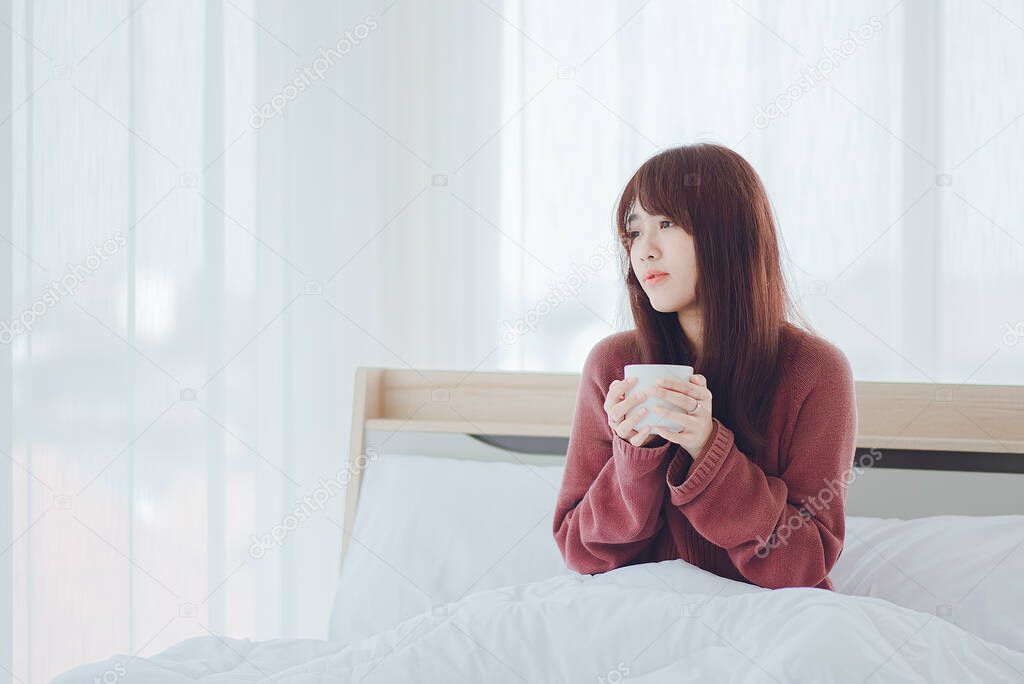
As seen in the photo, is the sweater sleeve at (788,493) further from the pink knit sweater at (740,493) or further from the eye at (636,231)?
the eye at (636,231)

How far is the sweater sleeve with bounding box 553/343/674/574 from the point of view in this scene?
108cm

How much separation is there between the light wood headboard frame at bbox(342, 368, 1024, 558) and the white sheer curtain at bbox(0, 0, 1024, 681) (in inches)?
4.9

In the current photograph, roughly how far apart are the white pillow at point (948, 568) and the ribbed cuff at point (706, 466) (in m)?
0.36

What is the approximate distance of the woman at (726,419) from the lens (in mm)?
1060

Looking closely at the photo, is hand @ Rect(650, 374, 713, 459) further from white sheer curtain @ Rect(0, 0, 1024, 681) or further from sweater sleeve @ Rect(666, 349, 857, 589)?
white sheer curtain @ Rect(0, 0, 1024, 681)

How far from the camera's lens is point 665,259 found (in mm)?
1145

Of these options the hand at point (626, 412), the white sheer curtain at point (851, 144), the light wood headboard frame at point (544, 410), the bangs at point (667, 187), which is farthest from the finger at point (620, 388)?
the white sheer curtain at point (851, 144)

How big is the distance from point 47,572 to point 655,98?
1.39 metres

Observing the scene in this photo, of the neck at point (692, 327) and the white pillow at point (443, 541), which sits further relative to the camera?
the white pillow at point (443, 541)

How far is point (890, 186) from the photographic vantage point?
5.23ft

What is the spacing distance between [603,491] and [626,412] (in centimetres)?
18

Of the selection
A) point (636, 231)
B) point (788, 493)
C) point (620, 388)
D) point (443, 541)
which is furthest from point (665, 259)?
point (443, 541)

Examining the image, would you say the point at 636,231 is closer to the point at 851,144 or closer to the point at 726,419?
the point at 726,419

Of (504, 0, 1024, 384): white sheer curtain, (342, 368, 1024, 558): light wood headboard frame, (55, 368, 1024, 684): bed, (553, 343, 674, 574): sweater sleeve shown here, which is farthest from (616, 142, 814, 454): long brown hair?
(504, 0, 1024, 384): white sheer curtain
